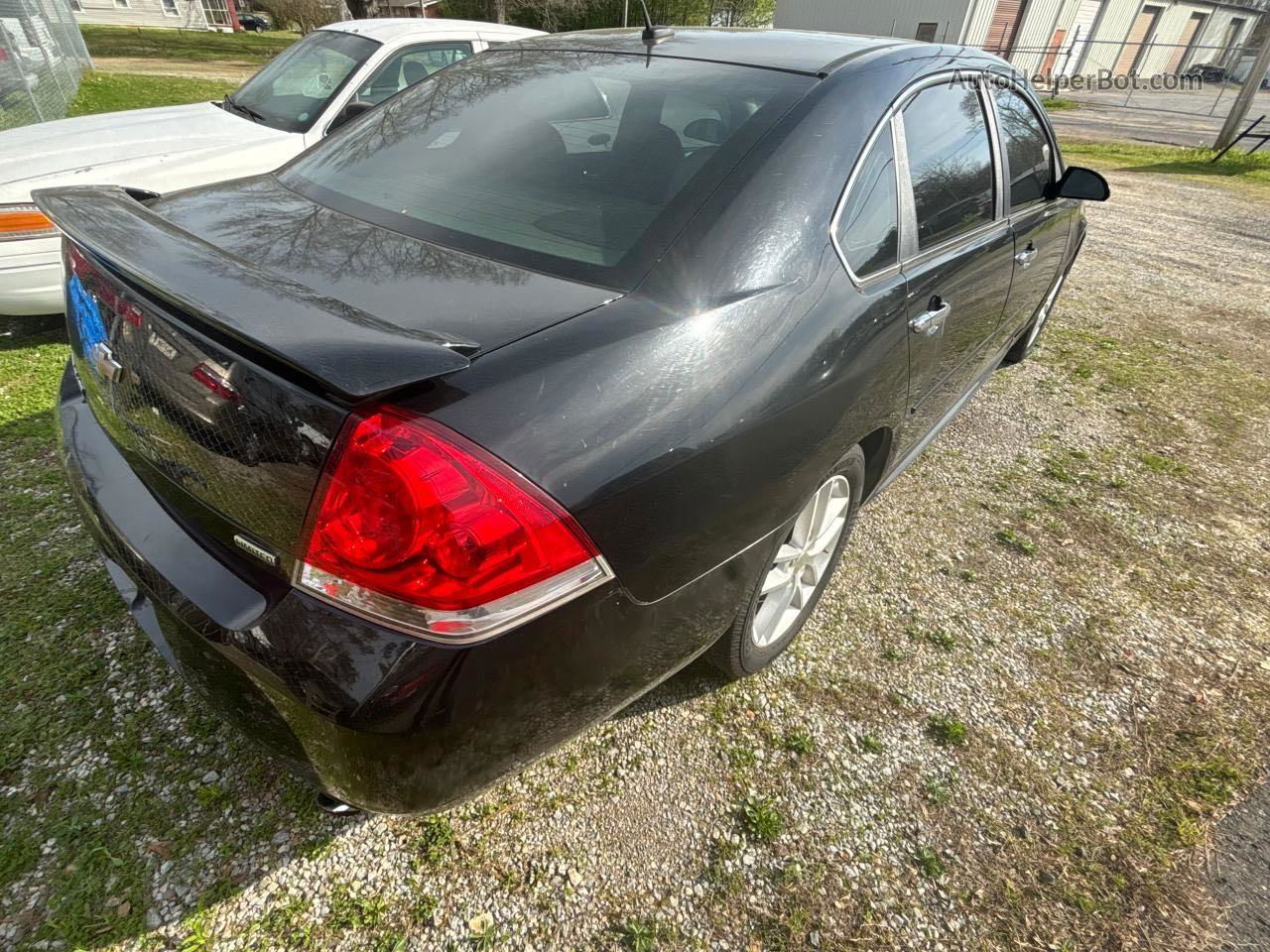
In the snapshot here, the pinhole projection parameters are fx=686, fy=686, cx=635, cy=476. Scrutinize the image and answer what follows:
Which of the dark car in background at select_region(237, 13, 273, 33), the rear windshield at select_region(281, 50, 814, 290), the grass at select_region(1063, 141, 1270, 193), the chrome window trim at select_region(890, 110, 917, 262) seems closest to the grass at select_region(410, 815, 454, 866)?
the rear windshield at select_region(281, 50, 814, 290)

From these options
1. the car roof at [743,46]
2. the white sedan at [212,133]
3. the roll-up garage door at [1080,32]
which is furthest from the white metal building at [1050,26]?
the car roof at [743,46]

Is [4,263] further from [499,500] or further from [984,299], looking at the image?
[984,299]

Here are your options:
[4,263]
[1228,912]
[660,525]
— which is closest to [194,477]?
[660,525]

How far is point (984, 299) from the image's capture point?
2674 mm

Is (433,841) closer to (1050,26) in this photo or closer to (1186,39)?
(1050,26)

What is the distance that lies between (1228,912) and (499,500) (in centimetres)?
206

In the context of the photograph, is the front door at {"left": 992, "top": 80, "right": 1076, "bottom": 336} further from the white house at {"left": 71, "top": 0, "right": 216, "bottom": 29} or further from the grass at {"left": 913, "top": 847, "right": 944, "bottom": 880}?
the white house at {"left": 71, "top": 0, "right": 216, "bottom": 29}

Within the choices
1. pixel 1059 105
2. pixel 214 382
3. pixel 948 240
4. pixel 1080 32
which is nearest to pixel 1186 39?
pixel 1080 32

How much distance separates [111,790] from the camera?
1729 millimetres

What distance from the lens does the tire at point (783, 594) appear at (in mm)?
1898

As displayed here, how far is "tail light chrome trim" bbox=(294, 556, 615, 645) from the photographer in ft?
3.82

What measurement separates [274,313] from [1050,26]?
41.9 meters

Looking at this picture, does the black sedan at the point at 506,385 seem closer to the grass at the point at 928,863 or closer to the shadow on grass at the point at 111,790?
the shadow on grass at the point at 111,790

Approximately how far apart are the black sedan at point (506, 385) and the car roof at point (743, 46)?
26 mm
